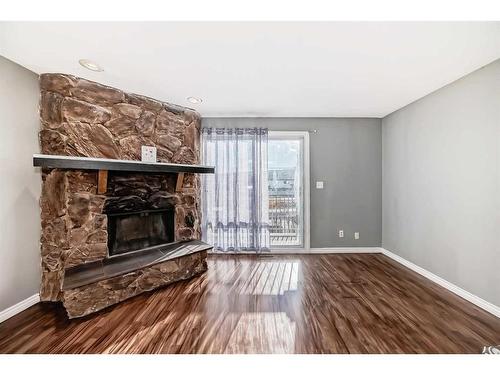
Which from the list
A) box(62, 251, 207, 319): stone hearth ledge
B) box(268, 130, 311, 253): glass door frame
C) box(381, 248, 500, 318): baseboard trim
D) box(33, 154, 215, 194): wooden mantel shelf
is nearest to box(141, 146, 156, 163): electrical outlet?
box(33, 154, 215, 194): wooden mantel shelf

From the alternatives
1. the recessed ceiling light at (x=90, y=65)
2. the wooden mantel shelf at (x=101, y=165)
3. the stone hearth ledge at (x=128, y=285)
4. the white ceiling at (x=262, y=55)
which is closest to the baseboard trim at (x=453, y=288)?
the white ceiling at (x=262, y=55)

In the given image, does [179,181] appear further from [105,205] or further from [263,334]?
[263,334]

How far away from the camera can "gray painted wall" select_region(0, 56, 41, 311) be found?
1994mm

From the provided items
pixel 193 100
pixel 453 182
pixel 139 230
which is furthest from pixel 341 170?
pixel 139 230

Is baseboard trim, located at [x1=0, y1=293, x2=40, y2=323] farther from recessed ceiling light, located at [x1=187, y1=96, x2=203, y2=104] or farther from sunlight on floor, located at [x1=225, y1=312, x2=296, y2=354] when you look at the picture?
recessed ceiling light, located at [x1=187, y1=96, x2=203, y2=104]

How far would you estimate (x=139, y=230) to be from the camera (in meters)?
2.80

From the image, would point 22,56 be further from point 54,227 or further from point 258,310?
point 258,310

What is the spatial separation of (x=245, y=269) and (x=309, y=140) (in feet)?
7.93

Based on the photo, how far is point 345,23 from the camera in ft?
4.90

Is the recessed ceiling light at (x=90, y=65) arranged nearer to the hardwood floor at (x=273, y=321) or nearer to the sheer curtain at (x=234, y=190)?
the sheer curtain at (x=234, y=190)

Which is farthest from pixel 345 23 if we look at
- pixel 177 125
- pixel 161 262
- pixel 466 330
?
pixel 161 262

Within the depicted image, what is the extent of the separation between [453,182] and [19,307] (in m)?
4.75

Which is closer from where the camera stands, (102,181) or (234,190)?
(102,181)

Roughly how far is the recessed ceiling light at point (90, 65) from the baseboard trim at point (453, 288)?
174 inches
